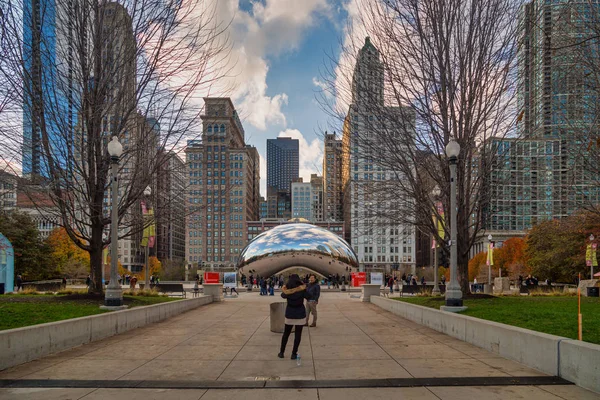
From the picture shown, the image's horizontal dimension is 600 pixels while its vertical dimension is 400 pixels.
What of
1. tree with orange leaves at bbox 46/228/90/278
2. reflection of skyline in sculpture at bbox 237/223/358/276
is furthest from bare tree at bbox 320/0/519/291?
tree with orange leaves at bbox 46/228/90/278

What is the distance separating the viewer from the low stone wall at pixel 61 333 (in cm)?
846

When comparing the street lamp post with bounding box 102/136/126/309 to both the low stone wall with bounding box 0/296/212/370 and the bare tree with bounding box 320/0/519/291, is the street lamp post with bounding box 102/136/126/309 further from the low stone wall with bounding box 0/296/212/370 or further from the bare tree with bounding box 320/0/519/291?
the bare tree with bounding box 320/0/519/291

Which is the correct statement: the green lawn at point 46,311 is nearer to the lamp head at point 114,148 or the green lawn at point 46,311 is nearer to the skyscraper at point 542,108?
the lamp head at point 114,148

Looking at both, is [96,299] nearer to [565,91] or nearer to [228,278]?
[565,91]

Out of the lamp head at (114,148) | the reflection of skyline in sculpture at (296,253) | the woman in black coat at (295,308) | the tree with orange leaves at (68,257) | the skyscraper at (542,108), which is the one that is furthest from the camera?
the tree with orange leaves at (68,257)

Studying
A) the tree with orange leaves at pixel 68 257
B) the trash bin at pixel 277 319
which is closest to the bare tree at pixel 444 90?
the trash bin at pixel 277 319

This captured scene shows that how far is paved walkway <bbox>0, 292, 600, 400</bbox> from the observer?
673cm

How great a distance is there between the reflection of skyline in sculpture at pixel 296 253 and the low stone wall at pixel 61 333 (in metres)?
38.2

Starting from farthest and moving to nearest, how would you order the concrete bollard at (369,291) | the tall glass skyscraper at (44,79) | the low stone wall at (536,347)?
the concrete bollard at (369,291), the tall glass skyscraper at (44,79), the low stone wall at (536,347)

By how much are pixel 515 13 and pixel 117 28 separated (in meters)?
14.4

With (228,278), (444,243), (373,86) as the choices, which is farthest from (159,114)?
(228,278)

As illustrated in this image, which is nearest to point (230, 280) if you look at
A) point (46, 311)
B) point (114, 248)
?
point (114, 248)

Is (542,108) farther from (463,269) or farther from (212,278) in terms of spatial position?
(212,278)

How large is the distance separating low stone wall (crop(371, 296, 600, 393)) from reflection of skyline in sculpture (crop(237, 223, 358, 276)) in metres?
40.7
